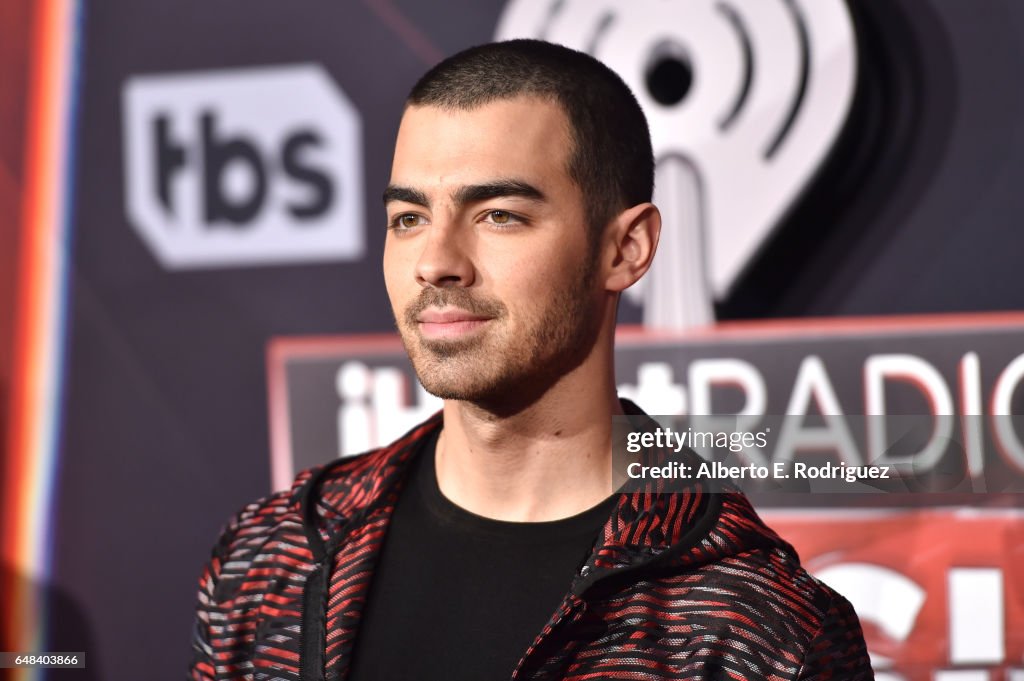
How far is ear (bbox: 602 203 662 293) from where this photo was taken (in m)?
1.29

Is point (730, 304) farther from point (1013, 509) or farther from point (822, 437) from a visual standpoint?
point (1013, 509)

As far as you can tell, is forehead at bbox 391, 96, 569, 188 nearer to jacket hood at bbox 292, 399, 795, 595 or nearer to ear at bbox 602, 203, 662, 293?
ear at bbox 602, 203, 662, 293

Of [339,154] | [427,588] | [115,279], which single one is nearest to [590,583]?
[427,588]

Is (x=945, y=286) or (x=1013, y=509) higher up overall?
(x=945, y=286)

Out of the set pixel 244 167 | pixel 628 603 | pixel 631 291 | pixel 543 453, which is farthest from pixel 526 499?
pixel 244 167

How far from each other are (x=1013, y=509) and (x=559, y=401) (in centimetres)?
99

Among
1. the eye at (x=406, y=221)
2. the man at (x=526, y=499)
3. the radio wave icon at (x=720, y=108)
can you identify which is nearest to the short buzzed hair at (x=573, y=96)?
the man at (x=526, y=499)

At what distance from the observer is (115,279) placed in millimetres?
2270

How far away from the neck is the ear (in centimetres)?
8

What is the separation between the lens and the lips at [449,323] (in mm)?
1193

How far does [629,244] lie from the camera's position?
132cm

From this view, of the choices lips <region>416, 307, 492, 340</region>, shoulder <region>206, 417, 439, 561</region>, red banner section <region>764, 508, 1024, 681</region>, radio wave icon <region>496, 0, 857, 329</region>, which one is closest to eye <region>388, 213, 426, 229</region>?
lips <region>416, 307, 492, 340</region>

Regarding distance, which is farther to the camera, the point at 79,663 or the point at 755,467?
the point at 79,663

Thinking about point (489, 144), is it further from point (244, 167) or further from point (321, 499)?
point (244, 167)
